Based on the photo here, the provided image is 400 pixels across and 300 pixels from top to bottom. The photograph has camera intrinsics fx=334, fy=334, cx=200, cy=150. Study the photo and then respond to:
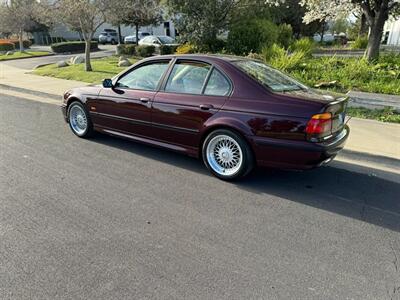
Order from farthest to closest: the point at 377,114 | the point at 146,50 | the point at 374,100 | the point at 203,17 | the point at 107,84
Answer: the point at 146,50 → the point at 203,17 → the point at 374,100 → the point at 377,114 → the point at 107,84

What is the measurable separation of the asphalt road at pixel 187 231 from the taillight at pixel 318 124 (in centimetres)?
77

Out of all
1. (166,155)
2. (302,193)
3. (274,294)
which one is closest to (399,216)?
(302,193)

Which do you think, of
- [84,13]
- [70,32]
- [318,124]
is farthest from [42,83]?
[70,32]

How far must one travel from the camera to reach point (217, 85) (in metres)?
4.30

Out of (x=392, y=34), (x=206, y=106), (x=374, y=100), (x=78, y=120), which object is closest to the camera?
(x=206, y=106)

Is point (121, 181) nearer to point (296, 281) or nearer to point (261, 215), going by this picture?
point (261, 215)

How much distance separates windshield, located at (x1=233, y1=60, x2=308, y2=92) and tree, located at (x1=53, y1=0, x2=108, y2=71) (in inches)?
397

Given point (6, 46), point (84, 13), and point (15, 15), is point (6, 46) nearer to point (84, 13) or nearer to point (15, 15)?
point (15, 15)

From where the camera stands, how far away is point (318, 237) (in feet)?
10.2

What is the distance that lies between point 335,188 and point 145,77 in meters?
3.06

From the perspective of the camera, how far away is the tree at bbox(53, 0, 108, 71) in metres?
12.6

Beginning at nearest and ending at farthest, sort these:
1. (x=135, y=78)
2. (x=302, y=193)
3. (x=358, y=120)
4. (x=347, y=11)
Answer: (x=302, y=193) → (x=135, y=78) → (x=358, y=120) → (x=347, y=11)

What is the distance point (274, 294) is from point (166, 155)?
311cm

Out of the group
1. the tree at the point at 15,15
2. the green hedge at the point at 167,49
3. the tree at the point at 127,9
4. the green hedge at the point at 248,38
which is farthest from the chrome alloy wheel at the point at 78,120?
the tree at the point at 15,15
